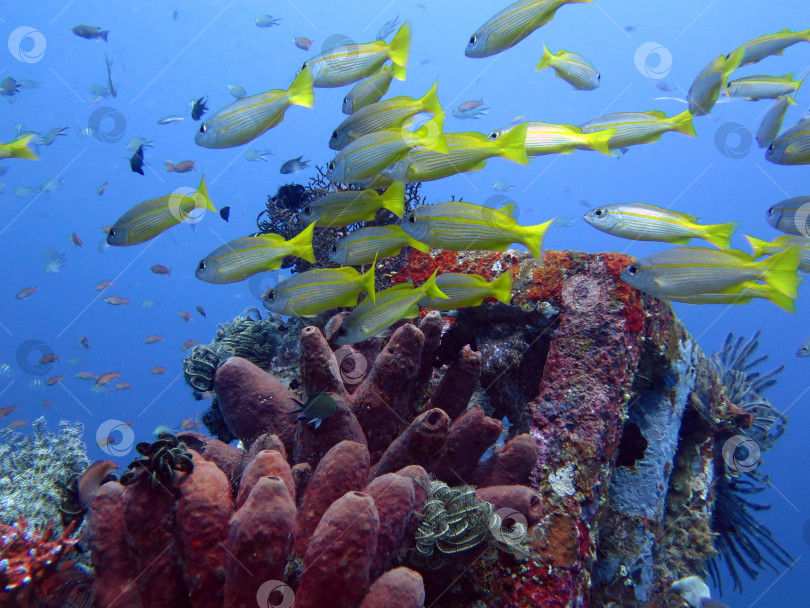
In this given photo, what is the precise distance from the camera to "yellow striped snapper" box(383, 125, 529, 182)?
3.12 m

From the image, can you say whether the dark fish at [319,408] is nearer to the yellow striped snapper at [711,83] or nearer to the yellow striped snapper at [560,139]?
the yellow striped snapper at [560,139]

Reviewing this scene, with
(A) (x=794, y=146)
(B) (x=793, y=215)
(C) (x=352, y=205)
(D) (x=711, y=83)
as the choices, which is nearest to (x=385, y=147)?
(C) (x=352, y=205)

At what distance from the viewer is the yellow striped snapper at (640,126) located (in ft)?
11.5

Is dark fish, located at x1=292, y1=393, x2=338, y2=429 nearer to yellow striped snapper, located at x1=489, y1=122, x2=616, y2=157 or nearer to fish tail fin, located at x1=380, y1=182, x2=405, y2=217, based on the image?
fish tail fin, located at x1=380, y1=182, x2=405, y2=217

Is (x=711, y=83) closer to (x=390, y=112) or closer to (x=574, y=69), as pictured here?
(x=574, y=69)

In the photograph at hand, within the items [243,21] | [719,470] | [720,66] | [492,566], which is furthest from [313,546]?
[243,21]

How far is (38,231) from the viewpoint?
84.9 meters

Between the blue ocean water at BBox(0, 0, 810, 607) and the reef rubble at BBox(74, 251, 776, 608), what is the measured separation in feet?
223

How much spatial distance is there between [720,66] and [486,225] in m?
2.82

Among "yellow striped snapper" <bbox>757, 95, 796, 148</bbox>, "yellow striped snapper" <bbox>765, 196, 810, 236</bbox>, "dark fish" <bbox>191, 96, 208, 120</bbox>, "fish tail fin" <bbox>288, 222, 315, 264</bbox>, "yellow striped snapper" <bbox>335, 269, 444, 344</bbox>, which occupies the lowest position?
"yellow striped snapper" <bbox>335, 269, 444, 344</bbox>

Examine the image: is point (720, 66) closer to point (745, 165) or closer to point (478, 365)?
point (478, 365)

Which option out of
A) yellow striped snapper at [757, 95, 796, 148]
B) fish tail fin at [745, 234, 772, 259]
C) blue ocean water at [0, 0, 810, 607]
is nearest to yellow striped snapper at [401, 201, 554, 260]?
fish tail fin at [745, 234, 772, 259]

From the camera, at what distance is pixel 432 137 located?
10.2 feet

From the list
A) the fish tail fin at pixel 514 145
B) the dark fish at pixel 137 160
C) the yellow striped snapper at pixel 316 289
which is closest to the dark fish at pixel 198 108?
the dark fish at pixel 137 160
